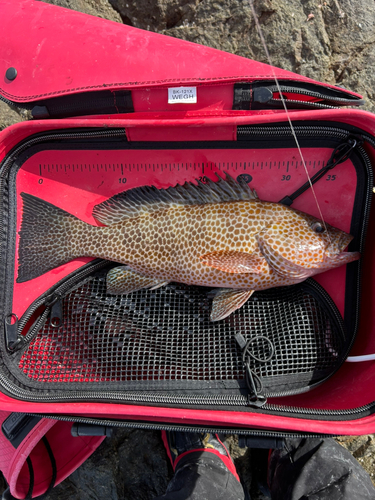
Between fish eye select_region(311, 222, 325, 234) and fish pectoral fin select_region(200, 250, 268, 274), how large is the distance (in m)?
0.45

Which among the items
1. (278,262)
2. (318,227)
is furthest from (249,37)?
(278,262)

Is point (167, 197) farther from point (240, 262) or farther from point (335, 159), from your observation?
point (335, 159)

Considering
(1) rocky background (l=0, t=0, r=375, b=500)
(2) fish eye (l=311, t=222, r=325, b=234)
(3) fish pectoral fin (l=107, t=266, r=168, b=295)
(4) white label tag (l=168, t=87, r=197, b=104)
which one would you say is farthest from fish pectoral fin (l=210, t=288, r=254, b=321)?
(1) rocky background (l=0, t=0, r=375, b=500)

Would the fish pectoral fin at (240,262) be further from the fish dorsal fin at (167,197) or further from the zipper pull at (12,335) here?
the zipper pull at (12,335)

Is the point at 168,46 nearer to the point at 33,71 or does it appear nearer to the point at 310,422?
the point at 33,71

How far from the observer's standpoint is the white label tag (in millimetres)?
2234

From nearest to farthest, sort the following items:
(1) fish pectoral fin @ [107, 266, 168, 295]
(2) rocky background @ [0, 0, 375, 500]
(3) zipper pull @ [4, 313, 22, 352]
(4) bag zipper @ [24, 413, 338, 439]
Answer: (4) bag zipper @ [24, 413, 338, 439], (3) zipper pull @ [4, 313, 22, 352], (1) fish pectoral fin @ [107, 266, 168, 295], (2) rocky background @ [0, 0, 375, 500]

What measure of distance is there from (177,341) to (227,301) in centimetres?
52

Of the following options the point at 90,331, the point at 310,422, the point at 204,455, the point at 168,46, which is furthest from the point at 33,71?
the point at 204,455

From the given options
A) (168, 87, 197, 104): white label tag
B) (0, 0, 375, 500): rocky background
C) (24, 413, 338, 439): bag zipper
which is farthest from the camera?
(0, 0, 375, 500): rocky background

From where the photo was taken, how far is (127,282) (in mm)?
2648

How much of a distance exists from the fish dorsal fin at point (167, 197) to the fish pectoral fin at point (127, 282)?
0.43 metres

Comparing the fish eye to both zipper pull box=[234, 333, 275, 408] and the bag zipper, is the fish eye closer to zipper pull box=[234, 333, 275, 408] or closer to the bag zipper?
zipper pull box=[234, 333, 275, 408]

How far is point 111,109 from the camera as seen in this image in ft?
7.89
